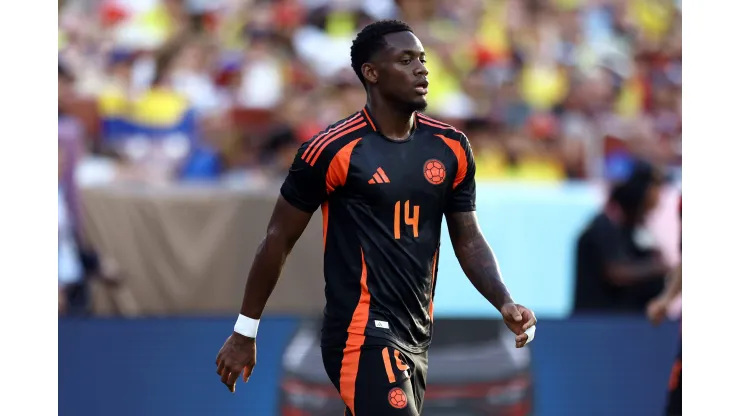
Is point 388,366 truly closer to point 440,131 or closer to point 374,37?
point 440,131

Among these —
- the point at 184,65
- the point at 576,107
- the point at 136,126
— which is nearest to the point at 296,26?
the point at 184,65

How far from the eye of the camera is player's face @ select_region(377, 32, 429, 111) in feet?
14.4

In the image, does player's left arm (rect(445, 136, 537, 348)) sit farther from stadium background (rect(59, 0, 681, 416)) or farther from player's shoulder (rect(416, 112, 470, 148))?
stadium background (rect(59, 0, 681, 416))

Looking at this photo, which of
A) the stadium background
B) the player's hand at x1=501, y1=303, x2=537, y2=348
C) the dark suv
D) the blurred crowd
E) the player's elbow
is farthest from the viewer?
the blurred crowd

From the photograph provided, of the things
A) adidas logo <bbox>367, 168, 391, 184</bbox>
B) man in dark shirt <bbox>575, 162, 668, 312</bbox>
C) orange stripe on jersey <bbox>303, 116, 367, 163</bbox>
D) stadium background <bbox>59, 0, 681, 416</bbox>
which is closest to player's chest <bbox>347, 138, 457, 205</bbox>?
adidas logo <bbox>367, 168, 391, 184</bbox>

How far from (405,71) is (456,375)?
3.42 m

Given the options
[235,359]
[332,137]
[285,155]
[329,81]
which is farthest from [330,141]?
[329,81]

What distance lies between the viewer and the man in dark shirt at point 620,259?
25.7 ft

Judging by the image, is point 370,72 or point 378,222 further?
point 370,72

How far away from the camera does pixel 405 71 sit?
173 inches

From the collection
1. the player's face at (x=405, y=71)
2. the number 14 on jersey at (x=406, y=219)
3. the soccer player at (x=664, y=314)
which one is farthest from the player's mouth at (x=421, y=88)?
the soccer player at (x=664, y=314)

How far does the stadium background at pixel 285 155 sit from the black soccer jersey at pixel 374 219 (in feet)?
10.3

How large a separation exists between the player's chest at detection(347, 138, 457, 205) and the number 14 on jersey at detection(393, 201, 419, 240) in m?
0.03

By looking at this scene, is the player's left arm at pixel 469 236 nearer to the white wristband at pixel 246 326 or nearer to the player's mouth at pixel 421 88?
the player's mouth at pixel 421 88
